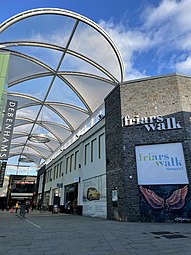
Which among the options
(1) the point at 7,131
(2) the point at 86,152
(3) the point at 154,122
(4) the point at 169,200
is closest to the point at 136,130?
(3) the point at 154,122

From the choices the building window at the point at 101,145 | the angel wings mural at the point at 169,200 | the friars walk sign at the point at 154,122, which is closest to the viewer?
the angel wings mural at the point at 169,200

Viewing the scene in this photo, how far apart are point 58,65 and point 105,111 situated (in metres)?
6.37

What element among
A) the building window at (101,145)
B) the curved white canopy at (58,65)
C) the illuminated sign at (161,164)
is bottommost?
the illuminated sign at (161,164)

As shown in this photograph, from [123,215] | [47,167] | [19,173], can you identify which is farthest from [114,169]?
[19,173]

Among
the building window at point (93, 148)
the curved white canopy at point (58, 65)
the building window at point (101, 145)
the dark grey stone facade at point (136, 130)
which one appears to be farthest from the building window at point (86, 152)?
the curved white canopy at point (58, 65)

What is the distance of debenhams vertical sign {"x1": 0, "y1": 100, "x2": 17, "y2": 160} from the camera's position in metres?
13.4

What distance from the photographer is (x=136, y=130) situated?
1250cm

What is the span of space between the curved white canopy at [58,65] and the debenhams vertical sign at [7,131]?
409 centimetres

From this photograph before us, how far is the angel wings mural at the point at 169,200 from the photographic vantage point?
10.8 meters

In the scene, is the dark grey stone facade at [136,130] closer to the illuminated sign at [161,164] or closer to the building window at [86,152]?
the illuminated sign at [161,164]

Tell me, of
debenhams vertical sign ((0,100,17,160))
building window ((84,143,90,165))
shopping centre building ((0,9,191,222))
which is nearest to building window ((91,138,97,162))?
shopping centre building ((0,9,191,222))

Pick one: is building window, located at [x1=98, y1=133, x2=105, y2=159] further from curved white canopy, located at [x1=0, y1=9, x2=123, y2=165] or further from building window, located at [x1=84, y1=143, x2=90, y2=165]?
curved white canopy, located at [x1=0, y1=9, x2=123, y2=165]

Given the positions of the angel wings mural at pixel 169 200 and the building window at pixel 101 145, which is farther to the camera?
the building window at pixel 101 145

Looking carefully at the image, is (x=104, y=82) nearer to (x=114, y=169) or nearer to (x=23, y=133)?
(x=114, y=169)
